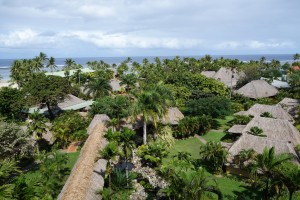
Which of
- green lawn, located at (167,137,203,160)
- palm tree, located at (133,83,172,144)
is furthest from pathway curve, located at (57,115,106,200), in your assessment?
green lawn, located at (167,137,203,160)

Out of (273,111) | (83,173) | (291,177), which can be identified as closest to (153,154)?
(83,173)

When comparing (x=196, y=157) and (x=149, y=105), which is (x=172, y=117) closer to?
(x=149, y=105)

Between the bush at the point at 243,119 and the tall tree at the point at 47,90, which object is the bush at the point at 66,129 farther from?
the bush at the point at 243,119

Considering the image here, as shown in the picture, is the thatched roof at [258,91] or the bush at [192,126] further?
the thatched roof at [258,91]

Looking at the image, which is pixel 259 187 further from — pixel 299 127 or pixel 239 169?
pixel 299 127

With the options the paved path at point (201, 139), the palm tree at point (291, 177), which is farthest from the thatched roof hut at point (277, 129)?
the palm tree at point (291, 177)

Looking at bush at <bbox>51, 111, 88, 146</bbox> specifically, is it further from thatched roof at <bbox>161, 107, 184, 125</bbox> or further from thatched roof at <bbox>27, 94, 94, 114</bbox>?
thatched roof at <bbox>161, 107, 184, 125</bbox>
